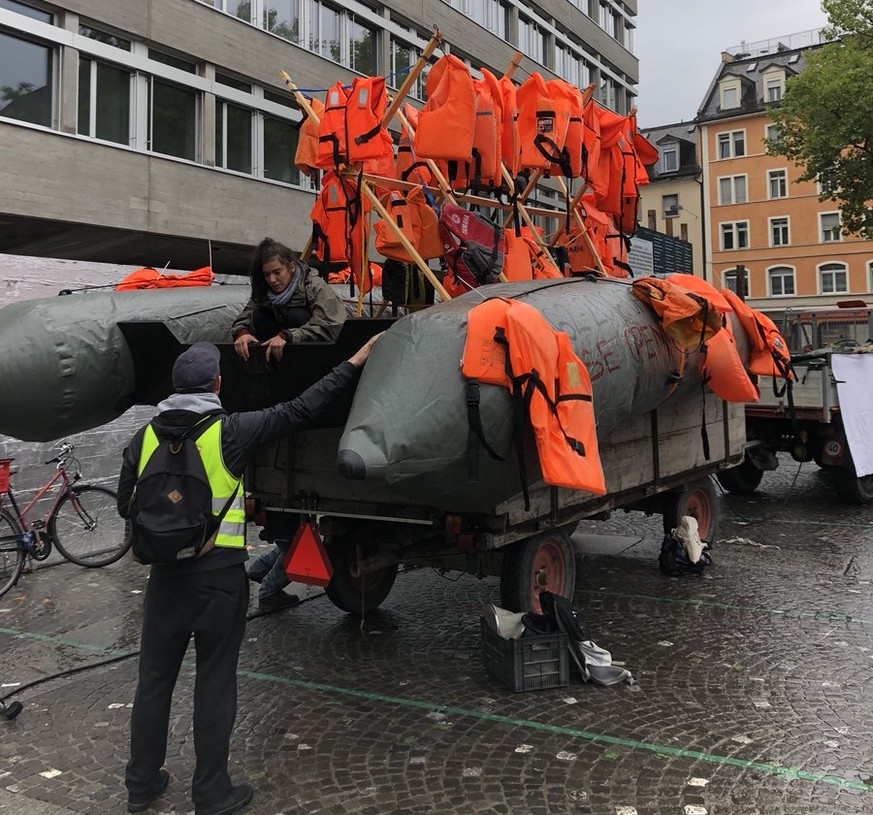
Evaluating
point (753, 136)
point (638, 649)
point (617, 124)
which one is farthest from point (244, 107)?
point (753, 136)

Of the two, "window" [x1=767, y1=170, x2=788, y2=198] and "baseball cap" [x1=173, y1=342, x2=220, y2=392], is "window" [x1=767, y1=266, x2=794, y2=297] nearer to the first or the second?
"window" [x1=767, y1=170, x2=788, y2=198]

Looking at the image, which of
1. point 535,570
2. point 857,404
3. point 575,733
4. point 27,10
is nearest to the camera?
point 575,733

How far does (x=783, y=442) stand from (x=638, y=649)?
6.29 meters

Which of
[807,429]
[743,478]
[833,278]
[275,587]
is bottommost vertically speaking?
[275,587]

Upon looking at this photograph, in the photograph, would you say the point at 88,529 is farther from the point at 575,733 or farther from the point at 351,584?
the point at 575,733

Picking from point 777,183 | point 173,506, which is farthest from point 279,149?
point 777,183

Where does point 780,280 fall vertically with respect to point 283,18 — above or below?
below

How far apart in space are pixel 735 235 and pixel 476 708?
4618 centimetres

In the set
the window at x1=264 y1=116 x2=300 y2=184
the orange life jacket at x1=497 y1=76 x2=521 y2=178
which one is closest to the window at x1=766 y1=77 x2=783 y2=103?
the window at x1=264 y1=116 x2=300 y2=184

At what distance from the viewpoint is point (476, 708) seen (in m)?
4.31

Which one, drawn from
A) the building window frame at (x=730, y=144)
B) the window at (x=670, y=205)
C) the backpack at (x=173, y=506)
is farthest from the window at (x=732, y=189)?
the backpack at (x=173, y=506)

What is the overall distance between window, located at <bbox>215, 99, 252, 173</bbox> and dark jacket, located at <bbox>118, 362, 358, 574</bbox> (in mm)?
16395

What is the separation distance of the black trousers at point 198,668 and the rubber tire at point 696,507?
4.67 m

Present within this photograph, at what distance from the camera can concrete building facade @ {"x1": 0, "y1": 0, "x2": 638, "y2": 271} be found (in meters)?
15.1
